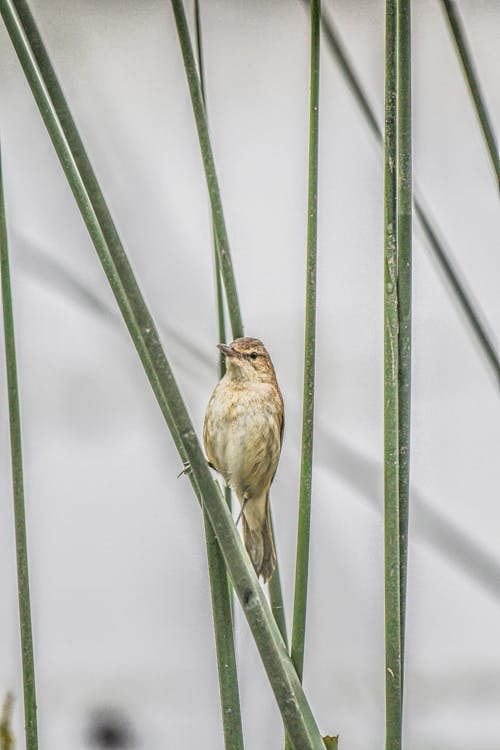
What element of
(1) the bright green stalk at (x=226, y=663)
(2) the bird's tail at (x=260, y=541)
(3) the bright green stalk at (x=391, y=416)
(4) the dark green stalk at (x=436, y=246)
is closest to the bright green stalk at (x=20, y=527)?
(1) the bright green stalk at (x=226, y=663)

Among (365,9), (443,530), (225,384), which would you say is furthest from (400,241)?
(365,9)

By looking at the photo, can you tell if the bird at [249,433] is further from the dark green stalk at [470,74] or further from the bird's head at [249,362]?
the dark green stalk at [470,74]

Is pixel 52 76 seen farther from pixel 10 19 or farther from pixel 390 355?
pixel 390 355

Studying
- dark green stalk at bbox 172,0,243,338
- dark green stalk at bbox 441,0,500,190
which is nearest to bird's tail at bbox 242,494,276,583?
dark green stalk at bbox 172,0,243,338

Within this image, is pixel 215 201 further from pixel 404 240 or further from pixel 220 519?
pixel 220 519

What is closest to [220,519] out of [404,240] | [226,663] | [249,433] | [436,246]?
[226,663]

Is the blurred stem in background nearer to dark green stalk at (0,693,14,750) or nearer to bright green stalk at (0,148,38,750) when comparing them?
bright green stalk at (0,148,38,750)
